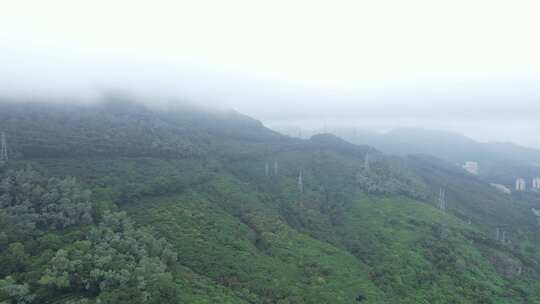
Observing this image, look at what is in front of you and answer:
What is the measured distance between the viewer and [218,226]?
3317 inches

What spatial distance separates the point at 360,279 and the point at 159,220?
46.0 m

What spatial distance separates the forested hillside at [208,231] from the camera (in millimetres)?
53438

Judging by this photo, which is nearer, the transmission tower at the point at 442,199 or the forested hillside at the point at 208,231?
the forested hillside at the point at 208,231

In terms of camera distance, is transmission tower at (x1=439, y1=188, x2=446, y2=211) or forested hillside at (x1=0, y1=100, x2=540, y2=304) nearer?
forested hillside at (x1=0, y1=100, x2=540, y2=304)

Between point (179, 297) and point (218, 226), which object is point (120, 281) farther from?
point (218, 226)

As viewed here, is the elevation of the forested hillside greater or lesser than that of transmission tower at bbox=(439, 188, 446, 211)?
greater

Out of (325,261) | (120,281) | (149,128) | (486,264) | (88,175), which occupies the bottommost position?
(486,264)

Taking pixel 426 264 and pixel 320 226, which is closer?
pixel 426 264

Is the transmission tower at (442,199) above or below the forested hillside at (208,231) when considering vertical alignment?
below

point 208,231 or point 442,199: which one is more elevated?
point 208,231

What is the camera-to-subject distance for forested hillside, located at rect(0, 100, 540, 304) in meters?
53.4

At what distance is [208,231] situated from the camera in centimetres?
8056

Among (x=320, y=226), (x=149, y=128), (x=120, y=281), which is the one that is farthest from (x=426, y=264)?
(x=149, y=128)

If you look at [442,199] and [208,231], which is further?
[442,199]
